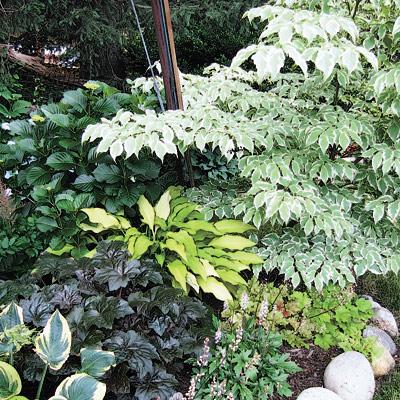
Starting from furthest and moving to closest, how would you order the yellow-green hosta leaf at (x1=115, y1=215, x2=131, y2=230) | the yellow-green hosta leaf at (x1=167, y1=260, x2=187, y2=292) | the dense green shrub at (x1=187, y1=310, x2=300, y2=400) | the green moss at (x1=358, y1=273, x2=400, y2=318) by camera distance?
the green moss at (x1=358, y1=273, x2=400, y2=318)
the yellow-green hosta leaf at (x1=115, y1=215, x2=131, y2=230)
the yellow-green hosta leaf at (x1=167, y1=260, x2=187, y2=292)
the dense green shrub at (x1=187, y1=310, x2=300, y2=400)

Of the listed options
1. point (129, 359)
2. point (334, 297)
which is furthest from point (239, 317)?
point (129, 359)

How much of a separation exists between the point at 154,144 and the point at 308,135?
27.9 inches

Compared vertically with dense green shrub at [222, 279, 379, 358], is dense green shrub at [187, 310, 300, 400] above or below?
above

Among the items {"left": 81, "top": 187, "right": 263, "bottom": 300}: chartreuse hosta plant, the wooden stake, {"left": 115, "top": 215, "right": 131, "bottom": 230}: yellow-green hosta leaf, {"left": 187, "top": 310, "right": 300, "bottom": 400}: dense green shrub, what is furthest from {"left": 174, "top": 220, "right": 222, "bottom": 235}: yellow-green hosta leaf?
the wooden stake

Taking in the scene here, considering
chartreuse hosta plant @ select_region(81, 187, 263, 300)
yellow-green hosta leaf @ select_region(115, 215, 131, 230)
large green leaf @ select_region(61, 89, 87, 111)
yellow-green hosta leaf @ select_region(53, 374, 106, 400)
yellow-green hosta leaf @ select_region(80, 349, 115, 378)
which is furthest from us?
large green leaf @ select_region(61, 89, 87, 111)

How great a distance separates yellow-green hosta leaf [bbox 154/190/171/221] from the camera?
2715 mm

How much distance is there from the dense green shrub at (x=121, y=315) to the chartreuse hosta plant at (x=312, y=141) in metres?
0.51

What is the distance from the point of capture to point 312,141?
84.5 inches

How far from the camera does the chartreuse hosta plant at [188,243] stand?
2443 millimetres

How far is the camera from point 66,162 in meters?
2.74

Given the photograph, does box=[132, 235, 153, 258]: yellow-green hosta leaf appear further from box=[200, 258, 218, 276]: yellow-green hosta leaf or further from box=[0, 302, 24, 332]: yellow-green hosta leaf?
box=[0, 302, 24, 332]: yellow-green hosta leaf

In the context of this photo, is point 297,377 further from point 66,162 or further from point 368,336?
point 66,162

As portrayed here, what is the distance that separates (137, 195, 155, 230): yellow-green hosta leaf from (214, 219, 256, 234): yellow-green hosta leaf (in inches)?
14.5

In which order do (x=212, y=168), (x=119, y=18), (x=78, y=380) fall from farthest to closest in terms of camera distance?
(x=119, y=18) < (x=212, y=168) < (x=78, y=380)
